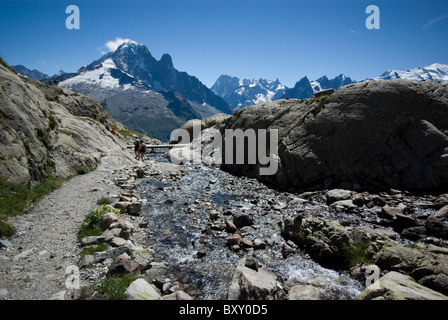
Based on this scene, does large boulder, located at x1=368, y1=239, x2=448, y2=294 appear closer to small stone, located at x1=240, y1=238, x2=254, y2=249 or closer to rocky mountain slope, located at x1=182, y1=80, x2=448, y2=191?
small stone, located at x1=240, y1=238, x2=254, y2=249

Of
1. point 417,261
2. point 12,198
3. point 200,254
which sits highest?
point 12,198

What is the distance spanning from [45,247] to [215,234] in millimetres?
9365

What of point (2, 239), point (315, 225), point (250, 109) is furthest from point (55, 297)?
point (250, 109)

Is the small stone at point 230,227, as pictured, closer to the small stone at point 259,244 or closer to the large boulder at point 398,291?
the small stone at point 259,244

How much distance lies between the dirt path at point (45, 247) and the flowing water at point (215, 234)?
4.39m

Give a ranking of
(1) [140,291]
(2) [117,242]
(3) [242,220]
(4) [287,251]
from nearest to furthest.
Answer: (1) [140,291] → (2) [117,242] → (4) [287,251] → (3) [242,220]

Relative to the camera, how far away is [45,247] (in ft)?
35.0

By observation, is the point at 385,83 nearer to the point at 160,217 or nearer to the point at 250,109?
the point at 250,109

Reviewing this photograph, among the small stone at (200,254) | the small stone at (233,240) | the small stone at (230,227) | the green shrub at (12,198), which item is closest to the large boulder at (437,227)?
the small stone at (233,240)

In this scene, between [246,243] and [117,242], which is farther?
[246,243]

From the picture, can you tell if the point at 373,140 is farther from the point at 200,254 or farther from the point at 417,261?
the point at 200,254

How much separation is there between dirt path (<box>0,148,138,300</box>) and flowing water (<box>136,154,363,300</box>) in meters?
4.39

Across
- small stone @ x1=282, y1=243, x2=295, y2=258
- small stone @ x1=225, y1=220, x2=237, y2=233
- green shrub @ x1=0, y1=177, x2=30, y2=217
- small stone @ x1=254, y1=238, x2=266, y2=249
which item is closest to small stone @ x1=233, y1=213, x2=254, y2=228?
small stone @ x1=225, y1=220, x2=237, y2=233

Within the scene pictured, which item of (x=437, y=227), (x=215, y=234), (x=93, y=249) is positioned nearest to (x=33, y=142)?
(x=93, y=249)
